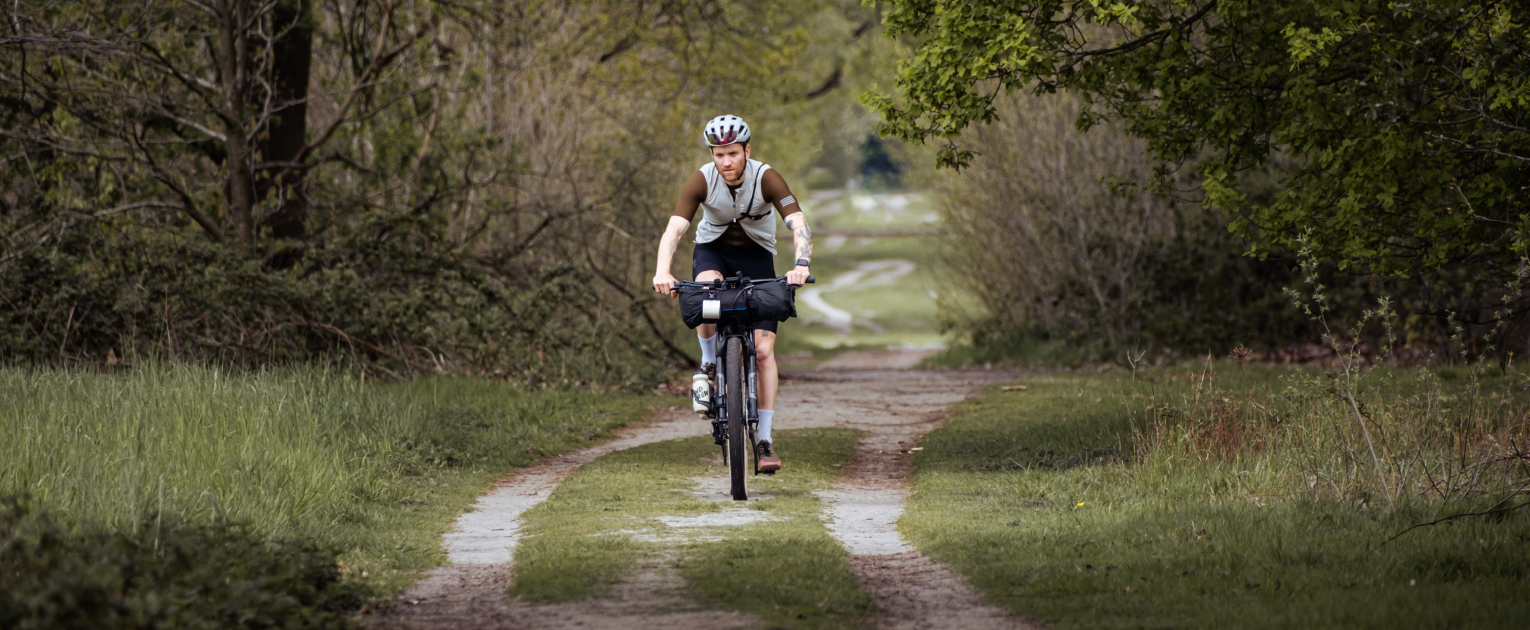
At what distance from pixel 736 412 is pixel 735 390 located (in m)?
0.13

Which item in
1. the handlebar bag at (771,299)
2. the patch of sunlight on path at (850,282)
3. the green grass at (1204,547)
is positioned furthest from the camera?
the patch of sunlight on path at (850,282)

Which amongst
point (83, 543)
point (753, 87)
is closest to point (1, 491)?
point (83, 543)

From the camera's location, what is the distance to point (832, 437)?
11.3 m

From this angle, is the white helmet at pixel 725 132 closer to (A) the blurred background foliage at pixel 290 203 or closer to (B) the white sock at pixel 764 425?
(B) the white sock at pixel 764 425

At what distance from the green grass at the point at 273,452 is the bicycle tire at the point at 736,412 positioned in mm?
1541

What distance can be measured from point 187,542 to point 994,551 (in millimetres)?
3421

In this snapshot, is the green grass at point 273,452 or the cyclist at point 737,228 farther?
the cyclist at point 737,228

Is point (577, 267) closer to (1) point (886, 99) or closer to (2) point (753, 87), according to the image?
(1) point (886, 99)

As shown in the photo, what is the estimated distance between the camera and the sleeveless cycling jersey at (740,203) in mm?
7824

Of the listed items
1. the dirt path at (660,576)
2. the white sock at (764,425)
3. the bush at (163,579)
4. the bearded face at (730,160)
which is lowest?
the dirt path at (660,576)

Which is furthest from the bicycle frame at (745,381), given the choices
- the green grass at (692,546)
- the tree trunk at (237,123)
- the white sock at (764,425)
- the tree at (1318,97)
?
the tree trunk at (237,123)

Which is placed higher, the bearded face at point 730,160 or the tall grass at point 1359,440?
the bearded face at point 730,160

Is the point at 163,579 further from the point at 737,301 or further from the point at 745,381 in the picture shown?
the point at 745,381

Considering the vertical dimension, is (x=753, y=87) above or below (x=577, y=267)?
above
